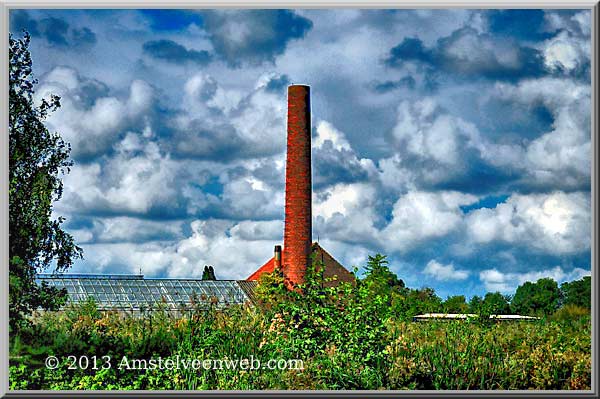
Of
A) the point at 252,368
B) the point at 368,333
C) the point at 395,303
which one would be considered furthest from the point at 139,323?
the point at 395,303

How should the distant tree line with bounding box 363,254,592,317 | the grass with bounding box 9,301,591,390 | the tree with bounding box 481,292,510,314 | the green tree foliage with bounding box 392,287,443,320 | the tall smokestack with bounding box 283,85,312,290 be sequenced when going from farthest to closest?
the tall smokestack with bounding box 283,85,312,290
the tree with bounding box 481,292,510,314
the green tree foliage with bounding box 392,287,443,320
the distant tree line with bounding box 363,254,592,317
the grass with bounding box 9,301,591,390

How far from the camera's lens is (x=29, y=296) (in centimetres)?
1150

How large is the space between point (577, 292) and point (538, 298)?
1530 millimetres

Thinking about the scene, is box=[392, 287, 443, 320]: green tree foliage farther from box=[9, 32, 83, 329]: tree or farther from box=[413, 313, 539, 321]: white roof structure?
box=[9, 32, 83, 329]: tree

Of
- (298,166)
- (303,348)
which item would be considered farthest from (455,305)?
(298,166)

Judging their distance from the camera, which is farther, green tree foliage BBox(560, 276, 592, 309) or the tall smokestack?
the tall smokestack

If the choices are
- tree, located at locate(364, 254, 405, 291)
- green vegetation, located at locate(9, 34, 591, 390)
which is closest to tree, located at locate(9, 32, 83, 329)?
green vegetation, located at locate(9, 34, 591, 390)

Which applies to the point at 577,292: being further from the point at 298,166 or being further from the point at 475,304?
the point at 298,166

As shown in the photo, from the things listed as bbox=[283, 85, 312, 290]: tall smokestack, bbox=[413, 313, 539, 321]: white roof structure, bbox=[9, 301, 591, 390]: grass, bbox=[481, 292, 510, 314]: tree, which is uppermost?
bbox=[283, 85, 312, 290]: tall smokestack

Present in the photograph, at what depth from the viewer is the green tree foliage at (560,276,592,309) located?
37.0 feet

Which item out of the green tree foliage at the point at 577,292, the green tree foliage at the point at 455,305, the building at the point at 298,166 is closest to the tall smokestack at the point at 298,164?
the building at the point at 298,166

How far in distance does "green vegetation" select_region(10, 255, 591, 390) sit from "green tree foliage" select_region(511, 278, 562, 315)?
4.67 ft

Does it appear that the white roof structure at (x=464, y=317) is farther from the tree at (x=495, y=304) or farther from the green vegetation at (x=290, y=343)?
the green vegetation at (x=290, y=343)

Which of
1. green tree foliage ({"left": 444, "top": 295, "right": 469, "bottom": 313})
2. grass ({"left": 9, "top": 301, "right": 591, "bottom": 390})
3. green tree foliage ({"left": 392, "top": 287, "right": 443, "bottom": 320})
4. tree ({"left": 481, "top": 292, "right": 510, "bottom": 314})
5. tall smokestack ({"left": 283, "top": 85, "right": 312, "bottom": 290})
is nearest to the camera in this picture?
grass ({"left": 9, "top": 301, "right": 591, "bottom": 390})
